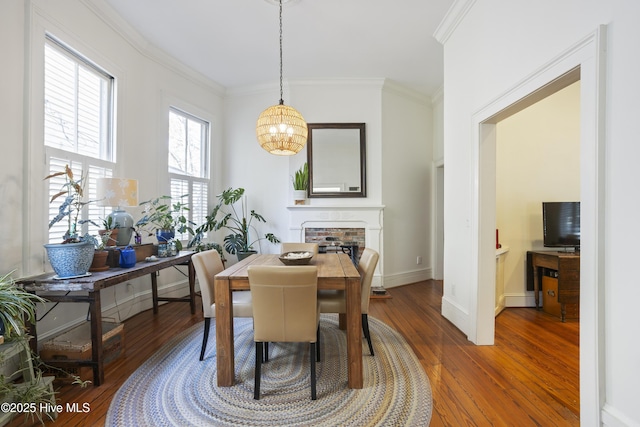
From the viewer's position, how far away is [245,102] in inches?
183

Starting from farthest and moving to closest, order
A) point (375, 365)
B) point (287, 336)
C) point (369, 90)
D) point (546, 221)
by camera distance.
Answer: point (369, 90) < point (546, 221) < point (375, 365) < point (287, 336)

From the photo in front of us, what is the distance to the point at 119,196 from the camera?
2.37 metres

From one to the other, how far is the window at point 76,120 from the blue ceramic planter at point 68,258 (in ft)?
1.57

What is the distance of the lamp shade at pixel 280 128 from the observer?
8.24 feet

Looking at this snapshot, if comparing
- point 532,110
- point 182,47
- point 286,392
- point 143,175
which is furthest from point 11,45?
point 532,110

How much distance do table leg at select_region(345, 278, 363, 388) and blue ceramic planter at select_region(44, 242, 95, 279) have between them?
197 centimetres

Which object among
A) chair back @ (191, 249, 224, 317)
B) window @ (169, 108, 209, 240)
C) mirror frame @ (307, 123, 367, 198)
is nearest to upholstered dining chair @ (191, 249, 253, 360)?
chair back @ (191, 249, 224, 317)

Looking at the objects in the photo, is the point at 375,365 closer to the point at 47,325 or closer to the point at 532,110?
the point at 47,325

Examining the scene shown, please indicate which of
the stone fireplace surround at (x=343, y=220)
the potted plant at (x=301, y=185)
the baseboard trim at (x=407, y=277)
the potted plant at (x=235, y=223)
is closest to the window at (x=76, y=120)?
the potted plant at (x=235, y=223)

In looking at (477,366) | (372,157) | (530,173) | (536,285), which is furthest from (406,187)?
(477,366)

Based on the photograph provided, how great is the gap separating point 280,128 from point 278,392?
208 cm

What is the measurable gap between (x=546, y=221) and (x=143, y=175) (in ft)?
16.0

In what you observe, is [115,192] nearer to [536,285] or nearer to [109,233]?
[109,233]

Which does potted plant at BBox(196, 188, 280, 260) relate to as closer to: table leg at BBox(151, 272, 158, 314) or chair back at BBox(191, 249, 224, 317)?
table leg at BBox(151, 272, 158, 314)
